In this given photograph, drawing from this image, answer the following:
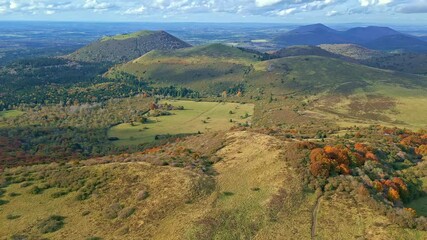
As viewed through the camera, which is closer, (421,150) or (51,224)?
(51,224)

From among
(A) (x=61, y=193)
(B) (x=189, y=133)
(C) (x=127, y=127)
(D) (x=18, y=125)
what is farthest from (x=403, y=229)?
(D) (x=18, y=125)

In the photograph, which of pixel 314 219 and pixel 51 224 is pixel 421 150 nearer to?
pixel 314 219

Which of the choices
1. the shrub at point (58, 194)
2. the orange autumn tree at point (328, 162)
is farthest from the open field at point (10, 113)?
the orange autumn tree at point (328, 162)

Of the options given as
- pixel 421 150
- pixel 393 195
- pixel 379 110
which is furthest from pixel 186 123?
pixel 393 195

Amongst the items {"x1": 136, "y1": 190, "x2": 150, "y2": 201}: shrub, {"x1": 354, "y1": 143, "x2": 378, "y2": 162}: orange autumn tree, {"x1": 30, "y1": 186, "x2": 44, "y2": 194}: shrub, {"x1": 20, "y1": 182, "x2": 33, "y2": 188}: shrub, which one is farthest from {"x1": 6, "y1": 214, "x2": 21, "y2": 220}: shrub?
{"x1": 354, "y1": 143, "x2": 378, "y2": 162}: orange autumn tree

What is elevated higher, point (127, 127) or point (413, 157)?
point (413, 157)

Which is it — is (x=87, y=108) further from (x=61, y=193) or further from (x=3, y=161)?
(x=61, y=193)
